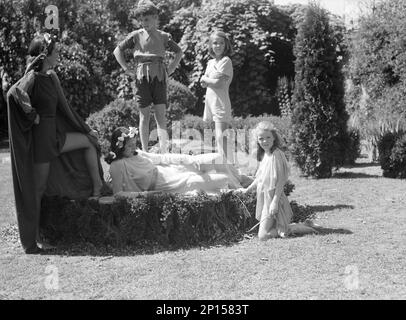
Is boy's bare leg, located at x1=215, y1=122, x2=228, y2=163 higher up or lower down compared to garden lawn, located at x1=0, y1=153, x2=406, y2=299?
higher up

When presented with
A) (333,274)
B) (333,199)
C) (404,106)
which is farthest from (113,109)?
(333,274)

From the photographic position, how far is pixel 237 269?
5000 mm

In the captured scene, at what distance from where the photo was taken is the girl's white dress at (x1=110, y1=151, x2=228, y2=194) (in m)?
6.44

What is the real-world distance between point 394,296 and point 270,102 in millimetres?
14302

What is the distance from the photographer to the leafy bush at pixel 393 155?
984 centimetres

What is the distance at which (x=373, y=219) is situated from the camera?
692cm

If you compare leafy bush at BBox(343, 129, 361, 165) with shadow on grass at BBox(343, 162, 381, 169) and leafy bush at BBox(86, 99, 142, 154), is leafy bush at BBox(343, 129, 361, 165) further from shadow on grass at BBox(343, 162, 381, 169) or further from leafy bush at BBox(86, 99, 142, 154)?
leafy bush at BBox(86, 99, 142, 154)

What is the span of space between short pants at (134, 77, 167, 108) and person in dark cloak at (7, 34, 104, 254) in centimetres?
121

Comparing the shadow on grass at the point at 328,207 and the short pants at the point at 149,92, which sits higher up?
the short pants at the point at 149,92

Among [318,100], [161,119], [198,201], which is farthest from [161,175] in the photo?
[318,100]

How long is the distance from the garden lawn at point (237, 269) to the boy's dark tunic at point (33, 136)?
47 centimetres

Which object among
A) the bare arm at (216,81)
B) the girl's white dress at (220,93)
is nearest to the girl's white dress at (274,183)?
the girl's white dress at (220,93)

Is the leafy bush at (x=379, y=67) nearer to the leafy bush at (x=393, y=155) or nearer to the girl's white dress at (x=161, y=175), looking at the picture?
the leafy bush at (x=393, y=155)

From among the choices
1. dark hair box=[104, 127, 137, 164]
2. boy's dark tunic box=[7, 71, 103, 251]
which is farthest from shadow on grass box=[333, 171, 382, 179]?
boy's dark tunic box=[7, 71, 103, 251]
